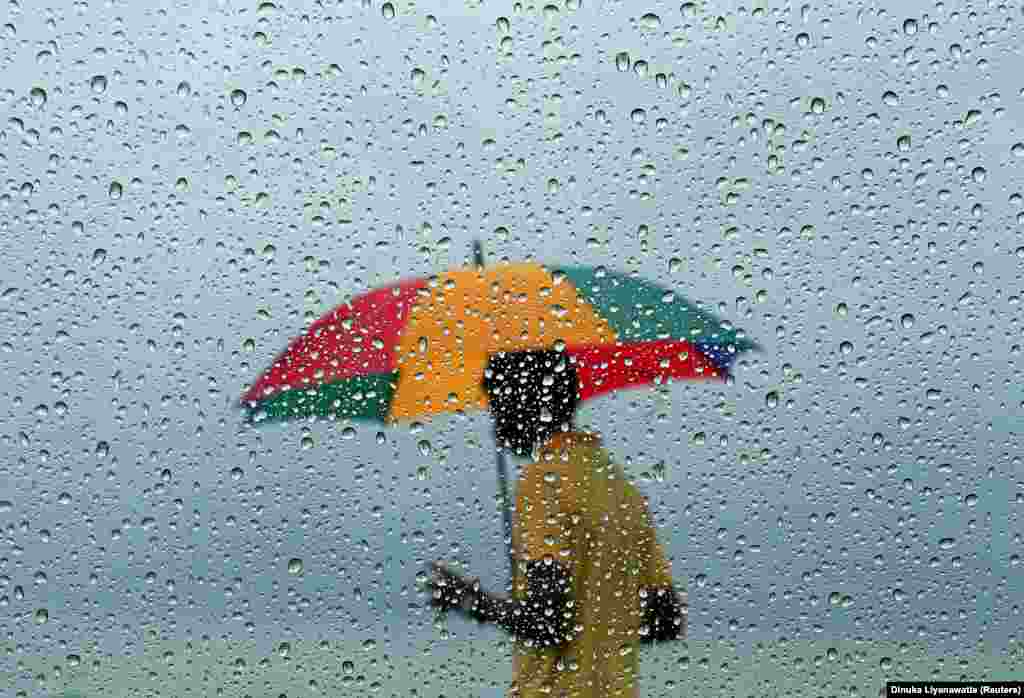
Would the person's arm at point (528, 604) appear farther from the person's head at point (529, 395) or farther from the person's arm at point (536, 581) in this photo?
the person's head at point (529, 395)

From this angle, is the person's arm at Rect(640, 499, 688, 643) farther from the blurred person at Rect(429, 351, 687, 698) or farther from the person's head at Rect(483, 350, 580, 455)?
the person's head at Rect(483, 350, 580, 455)

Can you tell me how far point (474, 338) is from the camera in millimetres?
1335

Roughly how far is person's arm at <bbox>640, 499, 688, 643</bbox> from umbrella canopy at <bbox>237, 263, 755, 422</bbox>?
0.20 metres

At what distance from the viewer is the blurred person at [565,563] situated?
1275mm

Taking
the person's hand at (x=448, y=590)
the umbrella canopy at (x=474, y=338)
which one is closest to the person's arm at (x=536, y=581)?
the person's hand at (x=448, y=590)

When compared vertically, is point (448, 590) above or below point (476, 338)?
below

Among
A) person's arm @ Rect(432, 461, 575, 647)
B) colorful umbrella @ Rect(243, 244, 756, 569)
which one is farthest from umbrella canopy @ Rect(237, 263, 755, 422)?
person's arm @ Rect(432, 461, 575, 647)

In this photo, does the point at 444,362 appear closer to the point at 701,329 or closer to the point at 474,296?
the point at 474,296

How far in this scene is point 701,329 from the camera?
1.33 metres

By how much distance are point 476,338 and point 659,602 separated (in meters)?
0.37

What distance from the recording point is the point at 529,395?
50.8 inches

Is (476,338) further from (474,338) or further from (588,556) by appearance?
(588,556)

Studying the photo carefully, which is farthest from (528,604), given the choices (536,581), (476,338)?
(476,338)

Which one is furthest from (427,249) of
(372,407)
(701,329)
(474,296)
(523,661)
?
(523,661)
